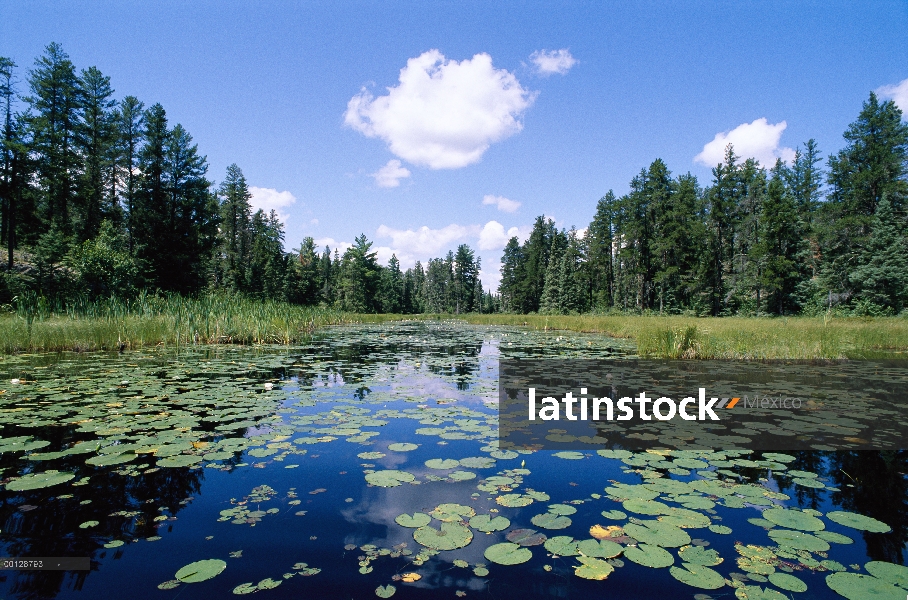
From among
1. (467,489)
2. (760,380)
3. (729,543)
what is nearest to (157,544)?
(467,489)

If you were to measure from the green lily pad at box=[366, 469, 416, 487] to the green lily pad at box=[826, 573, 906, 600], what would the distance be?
2.88m

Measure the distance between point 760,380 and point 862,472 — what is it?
5.67 meters

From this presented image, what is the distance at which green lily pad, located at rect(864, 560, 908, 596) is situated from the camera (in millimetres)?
2311

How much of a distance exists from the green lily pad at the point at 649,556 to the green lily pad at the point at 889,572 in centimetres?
111

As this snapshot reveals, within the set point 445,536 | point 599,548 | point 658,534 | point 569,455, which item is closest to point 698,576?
point 658,534

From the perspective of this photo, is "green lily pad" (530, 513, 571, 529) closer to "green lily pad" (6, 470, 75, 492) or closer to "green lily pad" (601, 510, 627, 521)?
"green lily pad" (601, 510, 627, 521)

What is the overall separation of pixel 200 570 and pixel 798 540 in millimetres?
3790

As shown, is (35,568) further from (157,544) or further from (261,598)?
(261,598)

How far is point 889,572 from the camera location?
2.39m

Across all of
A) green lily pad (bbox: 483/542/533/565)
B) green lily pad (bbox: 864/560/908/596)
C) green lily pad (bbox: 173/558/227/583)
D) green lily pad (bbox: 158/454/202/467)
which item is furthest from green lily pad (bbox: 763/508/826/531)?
green lily pad (bbox: 158/454/202/467)

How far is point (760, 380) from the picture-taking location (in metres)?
9.02

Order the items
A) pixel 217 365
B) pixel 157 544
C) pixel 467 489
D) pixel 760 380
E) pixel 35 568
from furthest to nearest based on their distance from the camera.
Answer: pixel 217 365
pixel 760 380
pixel 467 489
pixel 157 544
pixel 35 568

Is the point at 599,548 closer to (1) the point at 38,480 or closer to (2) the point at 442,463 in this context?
(2) the point at 442,463

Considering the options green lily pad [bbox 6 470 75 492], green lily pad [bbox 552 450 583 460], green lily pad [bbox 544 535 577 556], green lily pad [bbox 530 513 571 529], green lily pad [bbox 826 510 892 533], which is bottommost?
green lily pad [bbox 552 450 583 460]
